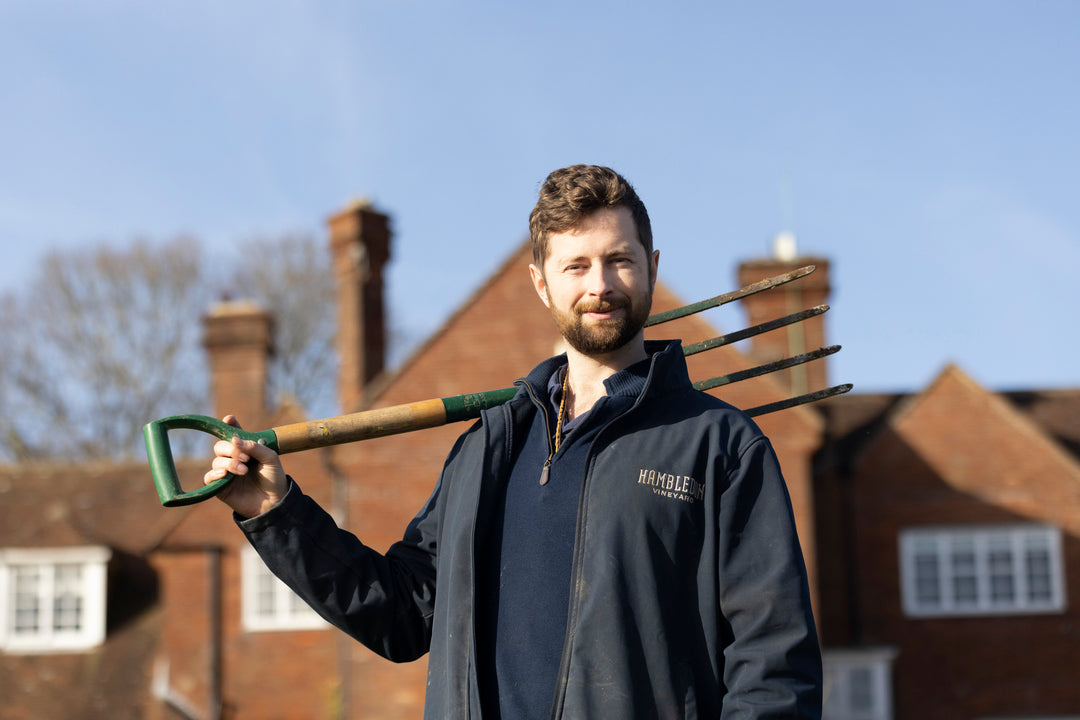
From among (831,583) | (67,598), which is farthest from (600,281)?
(67,598)

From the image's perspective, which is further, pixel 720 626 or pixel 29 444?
pixel 29 444

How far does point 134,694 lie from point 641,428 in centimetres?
2065

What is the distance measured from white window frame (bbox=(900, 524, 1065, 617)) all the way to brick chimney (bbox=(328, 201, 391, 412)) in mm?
9913

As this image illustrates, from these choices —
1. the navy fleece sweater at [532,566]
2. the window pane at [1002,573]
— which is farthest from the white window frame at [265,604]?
the navy fleece sweater at [532,566]

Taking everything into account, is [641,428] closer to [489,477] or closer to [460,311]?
[489,477]

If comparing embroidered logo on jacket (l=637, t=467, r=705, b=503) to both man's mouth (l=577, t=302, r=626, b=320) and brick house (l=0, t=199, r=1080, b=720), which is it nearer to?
man's mouth (l=577, t=302, r=626, b=320)

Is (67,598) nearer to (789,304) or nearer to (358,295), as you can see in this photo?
(358,295)

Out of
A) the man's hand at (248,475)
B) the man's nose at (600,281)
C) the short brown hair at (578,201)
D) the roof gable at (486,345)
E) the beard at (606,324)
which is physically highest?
the roof gable at (486,345)

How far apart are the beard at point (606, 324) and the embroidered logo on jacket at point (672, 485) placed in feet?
1.31

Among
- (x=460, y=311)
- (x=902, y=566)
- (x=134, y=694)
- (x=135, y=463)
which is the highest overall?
(x=460, y=311)

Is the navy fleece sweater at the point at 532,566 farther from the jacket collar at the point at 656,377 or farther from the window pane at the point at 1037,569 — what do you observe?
the window pane at the point at 1037,569

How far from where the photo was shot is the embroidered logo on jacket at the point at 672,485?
116 inches

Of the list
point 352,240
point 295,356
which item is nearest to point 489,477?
point 352,240

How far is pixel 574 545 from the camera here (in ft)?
9.73
